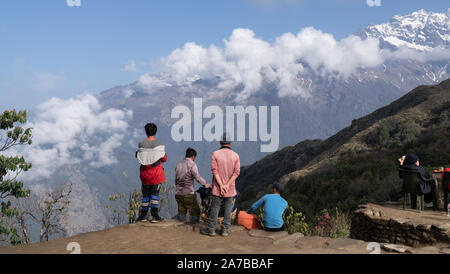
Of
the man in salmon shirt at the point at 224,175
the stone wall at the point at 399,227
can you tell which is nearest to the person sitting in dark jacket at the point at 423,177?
the stone wall at the point at 399,227

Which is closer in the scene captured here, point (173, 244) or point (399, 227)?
point (173, 244)

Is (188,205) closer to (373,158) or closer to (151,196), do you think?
(151,196)

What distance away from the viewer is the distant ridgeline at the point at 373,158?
17391 millimetres

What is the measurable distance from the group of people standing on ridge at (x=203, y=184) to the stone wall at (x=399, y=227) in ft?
11.6

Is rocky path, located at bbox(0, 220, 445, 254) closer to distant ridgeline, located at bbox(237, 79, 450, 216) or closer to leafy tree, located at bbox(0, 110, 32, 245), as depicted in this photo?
leafy tree, located at bbox(0, 110, 32, 245)

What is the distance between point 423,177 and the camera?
31.5 ft

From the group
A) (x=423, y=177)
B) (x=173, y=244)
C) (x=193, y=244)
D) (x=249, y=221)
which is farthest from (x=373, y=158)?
(x=173, y=244)

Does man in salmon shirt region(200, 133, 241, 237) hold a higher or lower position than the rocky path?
higher

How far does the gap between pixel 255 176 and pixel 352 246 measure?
53.5 m

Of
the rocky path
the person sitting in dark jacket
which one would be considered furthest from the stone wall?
the rocky path

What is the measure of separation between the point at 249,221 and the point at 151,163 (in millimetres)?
2613

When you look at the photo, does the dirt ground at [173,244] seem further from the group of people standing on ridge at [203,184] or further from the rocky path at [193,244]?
the group of people standing on ridge at [203,184]

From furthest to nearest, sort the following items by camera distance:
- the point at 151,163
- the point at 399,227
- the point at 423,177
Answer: the point at 423,177, the point at 399,227, the point at 151,163

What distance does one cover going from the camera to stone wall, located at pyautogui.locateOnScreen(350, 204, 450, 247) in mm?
7918
